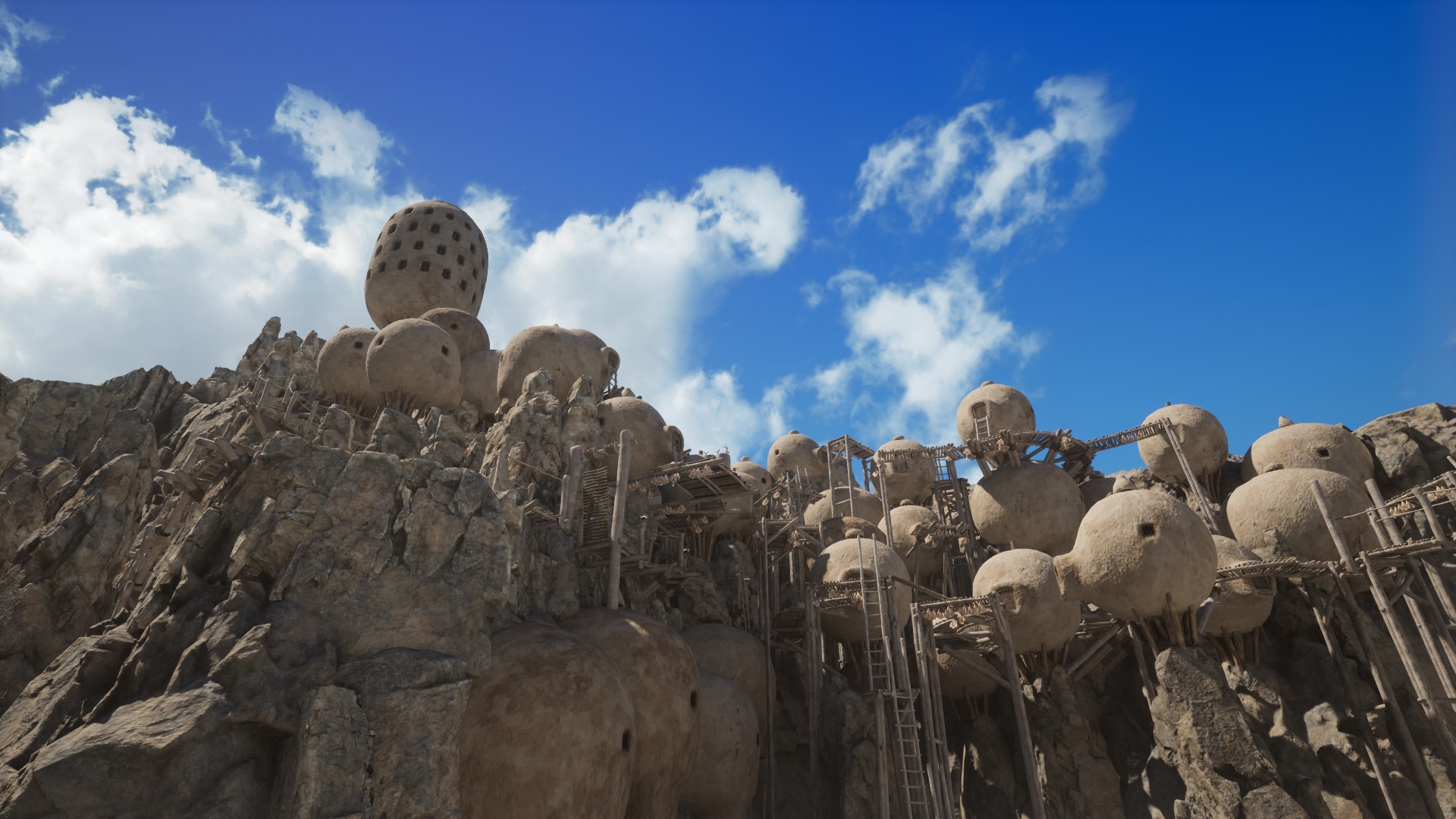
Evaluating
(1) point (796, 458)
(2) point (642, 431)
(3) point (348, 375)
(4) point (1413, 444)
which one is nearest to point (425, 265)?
(3) point (348, 375)

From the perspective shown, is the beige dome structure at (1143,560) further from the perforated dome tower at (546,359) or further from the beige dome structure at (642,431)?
the perforated dome tower at (546,359)

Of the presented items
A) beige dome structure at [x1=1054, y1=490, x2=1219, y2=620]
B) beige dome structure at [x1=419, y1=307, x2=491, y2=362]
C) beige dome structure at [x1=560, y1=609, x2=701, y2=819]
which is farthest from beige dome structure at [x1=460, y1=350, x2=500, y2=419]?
beige dome structure at [x1=1054, y1=490, x2=1219, y2=620]

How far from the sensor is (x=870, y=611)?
64.7 feet

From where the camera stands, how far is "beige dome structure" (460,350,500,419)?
2930 centimetres

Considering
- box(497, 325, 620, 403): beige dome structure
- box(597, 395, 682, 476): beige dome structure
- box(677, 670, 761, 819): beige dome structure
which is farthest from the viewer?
box(497, 325, 620, 403): beige dome structure

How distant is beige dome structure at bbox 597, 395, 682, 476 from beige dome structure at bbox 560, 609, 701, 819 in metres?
8.92

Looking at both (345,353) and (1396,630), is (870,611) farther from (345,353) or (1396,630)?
(345,353)

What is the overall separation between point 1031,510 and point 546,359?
16098 millimetres

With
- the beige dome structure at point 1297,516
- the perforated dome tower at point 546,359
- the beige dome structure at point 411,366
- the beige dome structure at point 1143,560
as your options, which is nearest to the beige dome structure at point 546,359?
the perforated dome tower at point 546,359

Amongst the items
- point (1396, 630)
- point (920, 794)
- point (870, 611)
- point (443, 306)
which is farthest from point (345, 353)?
point (1396, 630)

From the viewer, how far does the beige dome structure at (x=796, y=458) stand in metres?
38.0

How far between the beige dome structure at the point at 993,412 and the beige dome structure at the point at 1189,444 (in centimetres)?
363

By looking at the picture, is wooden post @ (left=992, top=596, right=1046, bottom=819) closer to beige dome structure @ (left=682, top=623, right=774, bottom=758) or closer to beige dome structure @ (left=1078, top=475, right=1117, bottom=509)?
beige dome structure @ (left=682, top=623, right=774, bottom=758)

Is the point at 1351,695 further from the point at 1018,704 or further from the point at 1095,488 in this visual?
the point at 1095,488
